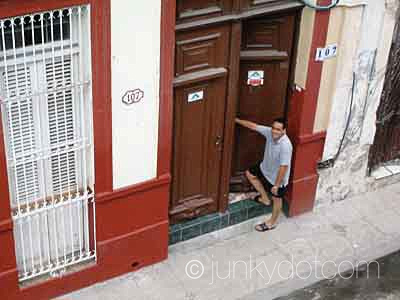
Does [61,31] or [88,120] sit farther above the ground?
[61,31]

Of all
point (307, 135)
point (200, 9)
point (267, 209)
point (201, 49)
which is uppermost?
point (200, 9)

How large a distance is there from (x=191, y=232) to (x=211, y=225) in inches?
10.7

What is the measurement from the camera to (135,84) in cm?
758

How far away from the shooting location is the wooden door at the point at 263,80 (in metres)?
8.67

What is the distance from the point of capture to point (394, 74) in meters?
9.58

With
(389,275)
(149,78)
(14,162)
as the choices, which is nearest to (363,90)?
(389,275)

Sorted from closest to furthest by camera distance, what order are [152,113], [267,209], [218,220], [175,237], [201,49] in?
[152,113], [201,49], [175,237], [218,220], [267,209]

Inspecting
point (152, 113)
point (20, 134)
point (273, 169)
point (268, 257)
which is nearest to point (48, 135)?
point (20, 134)

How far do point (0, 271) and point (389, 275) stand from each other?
4.35 metres

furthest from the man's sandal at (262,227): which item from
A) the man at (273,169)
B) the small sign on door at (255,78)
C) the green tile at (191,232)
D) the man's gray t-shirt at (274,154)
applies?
the small sign on door at (255,78)

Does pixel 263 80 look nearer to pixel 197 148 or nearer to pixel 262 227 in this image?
pixel 197 148

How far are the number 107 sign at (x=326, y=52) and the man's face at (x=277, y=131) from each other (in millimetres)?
842

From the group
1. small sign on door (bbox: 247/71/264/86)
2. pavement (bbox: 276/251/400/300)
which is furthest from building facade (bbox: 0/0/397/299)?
pavement (bbox: 276/251/400/300)

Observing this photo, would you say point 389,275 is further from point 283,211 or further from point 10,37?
point 10,37
